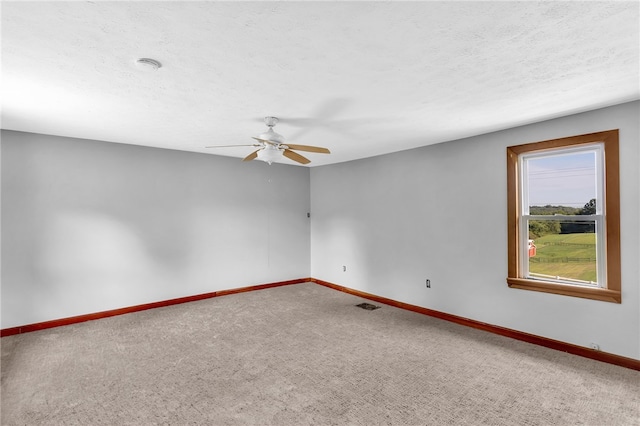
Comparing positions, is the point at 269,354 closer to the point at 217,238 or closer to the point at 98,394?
the point at 98,394

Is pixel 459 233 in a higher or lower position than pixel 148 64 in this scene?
lower

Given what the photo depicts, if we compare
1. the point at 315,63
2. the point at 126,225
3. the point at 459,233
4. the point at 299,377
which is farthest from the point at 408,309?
the point at 126,225

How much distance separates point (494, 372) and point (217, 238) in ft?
14.8

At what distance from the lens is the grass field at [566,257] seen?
3.26 metres

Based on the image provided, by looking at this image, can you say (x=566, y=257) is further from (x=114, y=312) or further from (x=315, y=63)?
(x=114, y=312)

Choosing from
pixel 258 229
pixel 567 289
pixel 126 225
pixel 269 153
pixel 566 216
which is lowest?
pixel 567 289

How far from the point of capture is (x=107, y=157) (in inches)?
180

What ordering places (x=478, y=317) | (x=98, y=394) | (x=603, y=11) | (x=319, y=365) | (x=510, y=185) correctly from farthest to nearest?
(x=478, y=317), (x=510, y=185), (x=319, y=365), (x=98, y=394), (x=603, y=11)

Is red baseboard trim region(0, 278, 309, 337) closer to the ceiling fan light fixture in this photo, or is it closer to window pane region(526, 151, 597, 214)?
the ceiling fan light fixture

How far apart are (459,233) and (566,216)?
1.19 meters

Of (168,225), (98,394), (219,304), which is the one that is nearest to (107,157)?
(168,225)

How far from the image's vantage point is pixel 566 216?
3402 millimetres

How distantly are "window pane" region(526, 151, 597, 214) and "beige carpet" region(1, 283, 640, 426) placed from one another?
1.58 metres

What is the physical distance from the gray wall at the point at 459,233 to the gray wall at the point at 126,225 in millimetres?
1390
